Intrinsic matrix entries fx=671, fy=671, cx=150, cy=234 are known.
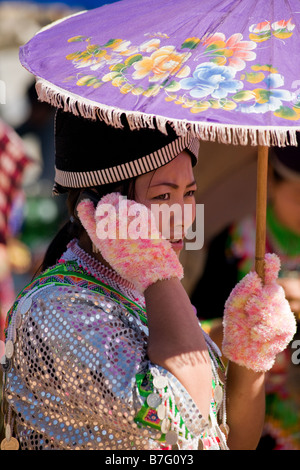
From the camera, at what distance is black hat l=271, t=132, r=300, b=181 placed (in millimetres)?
3609

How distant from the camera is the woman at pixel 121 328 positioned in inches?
68.5

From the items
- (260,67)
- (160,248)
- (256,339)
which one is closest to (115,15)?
(260,67)

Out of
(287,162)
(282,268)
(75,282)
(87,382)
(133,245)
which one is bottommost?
(282,268)

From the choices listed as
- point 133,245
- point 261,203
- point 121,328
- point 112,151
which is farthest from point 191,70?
point 121,328

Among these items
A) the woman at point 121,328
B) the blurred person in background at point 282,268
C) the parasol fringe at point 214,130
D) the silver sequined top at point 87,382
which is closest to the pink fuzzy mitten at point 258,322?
the woman at point 121,328

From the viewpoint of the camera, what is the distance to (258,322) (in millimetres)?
2094

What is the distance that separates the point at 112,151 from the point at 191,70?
1.22 feet

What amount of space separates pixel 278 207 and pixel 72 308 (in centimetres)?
205

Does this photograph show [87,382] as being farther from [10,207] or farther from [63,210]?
[10,207]

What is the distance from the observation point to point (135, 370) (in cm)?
174

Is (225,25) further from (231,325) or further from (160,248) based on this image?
(231,325)

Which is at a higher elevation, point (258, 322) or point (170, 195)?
point (170, 195)

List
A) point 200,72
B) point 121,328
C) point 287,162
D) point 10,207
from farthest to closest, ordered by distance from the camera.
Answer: point 10,207 < point 287,162 < point 121,328 < point 200,72

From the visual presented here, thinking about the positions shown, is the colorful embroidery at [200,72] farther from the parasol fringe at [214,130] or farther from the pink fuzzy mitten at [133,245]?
the pink fuzzy mitten at [133,245]
